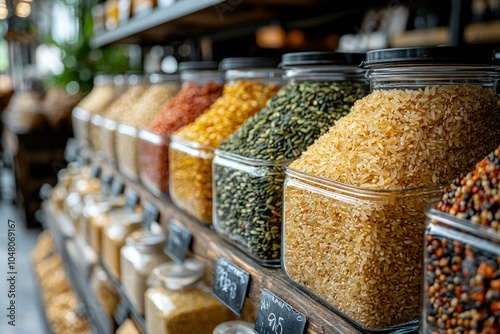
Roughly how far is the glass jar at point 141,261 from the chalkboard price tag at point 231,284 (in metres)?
0.37

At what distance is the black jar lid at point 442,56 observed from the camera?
584mm

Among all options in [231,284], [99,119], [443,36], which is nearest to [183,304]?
[231,284]

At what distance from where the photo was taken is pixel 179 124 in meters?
1.24

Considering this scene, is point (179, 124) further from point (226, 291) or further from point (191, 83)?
point (226, 291)

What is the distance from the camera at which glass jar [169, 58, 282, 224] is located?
1008mm

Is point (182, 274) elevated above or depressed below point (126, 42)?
below

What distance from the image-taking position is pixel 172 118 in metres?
1.28

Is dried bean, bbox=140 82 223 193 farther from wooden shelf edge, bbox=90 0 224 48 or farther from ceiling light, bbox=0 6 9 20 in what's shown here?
ceiling light, bbox=0 6 9 20

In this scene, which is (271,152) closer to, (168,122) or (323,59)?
(323,59)

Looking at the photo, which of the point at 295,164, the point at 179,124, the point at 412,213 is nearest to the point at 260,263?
the point at 295,164

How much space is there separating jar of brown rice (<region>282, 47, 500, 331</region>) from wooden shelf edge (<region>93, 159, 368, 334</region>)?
20mm

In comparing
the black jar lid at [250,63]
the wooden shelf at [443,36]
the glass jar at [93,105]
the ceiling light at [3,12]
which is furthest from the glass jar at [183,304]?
the ceiling light at [3,12]

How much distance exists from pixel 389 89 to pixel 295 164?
171mm

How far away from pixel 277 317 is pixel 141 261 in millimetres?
617
